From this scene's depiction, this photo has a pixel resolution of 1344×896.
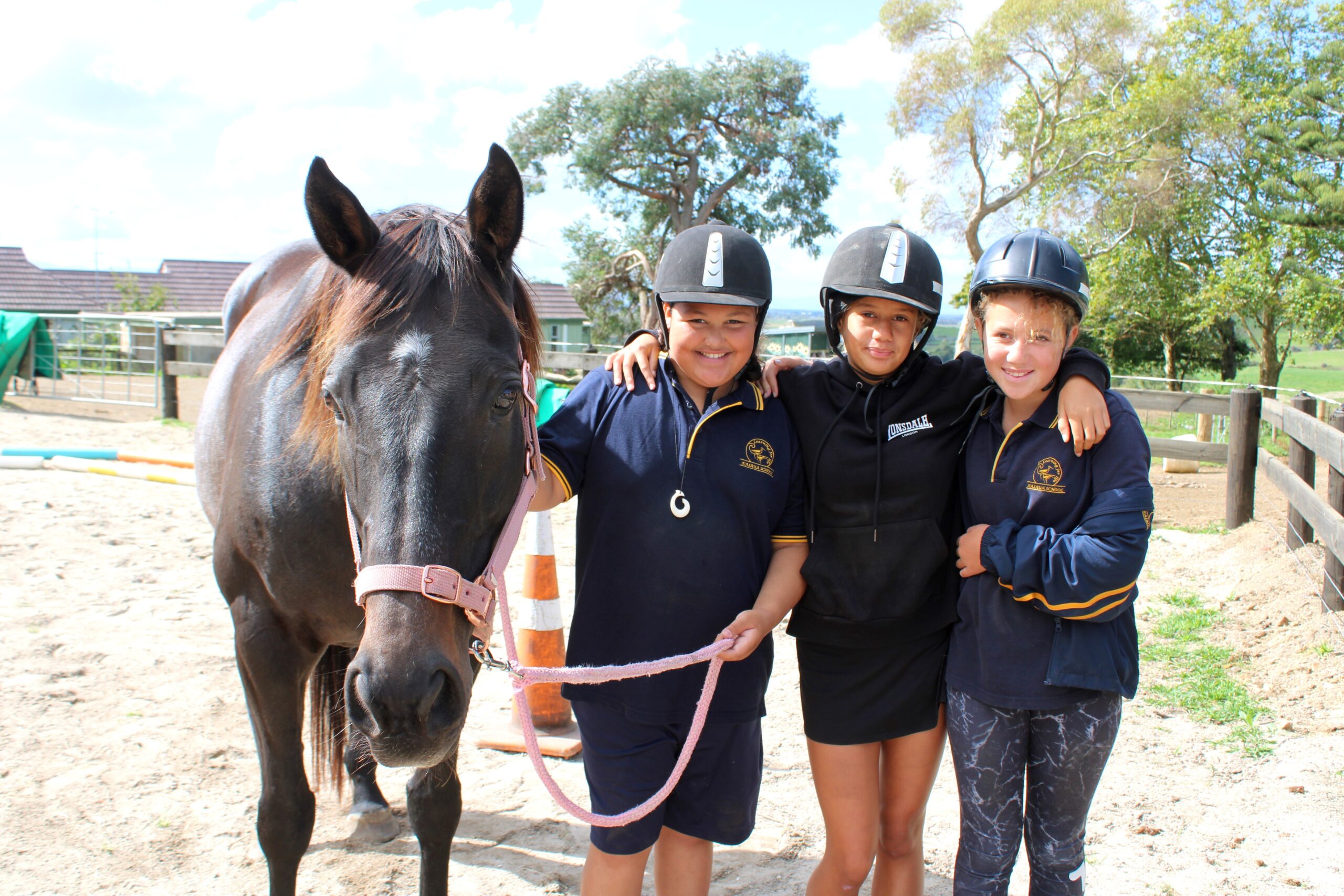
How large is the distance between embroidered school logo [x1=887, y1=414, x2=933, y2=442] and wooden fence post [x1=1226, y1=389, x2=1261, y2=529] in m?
6.27

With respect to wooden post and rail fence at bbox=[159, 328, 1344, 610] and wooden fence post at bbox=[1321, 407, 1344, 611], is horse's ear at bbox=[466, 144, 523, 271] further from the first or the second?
wooden fence post at bbox=[1321, 407, 1344, 611]

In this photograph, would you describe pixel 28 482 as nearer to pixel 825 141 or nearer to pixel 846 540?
pixel 846 540

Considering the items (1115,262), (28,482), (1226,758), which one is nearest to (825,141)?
(1115,262)

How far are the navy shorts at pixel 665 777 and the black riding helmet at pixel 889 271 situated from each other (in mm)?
1079

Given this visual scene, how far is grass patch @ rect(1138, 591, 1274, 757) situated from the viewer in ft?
11.6

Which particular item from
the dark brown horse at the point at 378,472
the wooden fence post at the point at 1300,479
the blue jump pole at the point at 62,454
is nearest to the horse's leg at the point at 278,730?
the dark brown horse at the point at 378,472

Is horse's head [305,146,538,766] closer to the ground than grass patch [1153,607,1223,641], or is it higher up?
→ higher up

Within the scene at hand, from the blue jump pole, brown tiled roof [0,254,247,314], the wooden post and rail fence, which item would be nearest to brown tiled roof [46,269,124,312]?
brown tiled roof [0,254,247,314]

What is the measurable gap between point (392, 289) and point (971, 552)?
1.42m

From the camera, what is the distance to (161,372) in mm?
12836

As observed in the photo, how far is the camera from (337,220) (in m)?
1.74

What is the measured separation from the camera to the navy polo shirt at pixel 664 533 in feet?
6.28

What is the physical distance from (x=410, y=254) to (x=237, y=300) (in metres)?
2.62

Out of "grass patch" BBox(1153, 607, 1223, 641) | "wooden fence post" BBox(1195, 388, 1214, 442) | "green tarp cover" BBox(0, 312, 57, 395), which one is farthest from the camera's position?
"green tarp cover" BBox(0, 312, 57, 395)
